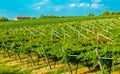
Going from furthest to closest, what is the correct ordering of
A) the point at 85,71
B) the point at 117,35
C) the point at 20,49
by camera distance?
the point at 20,49
the point at 117,35
the point at 85,71

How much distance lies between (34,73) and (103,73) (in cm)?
643

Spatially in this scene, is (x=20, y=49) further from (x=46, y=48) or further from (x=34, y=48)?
(x=46, y=48)

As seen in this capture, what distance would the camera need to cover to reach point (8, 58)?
26844 millimetres

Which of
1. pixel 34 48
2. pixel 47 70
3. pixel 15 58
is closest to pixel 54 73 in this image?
pixel 47 70

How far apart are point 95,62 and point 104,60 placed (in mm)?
551

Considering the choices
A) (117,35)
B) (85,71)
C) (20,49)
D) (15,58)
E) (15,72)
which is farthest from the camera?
(15,58)

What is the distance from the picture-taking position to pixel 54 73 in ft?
63.4

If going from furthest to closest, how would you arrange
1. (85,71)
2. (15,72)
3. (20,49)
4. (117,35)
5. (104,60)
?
(20,49) → (15,72) → (117,35) → (85,71) → (104,60)

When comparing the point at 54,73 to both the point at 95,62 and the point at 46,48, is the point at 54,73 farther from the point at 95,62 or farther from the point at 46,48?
the point at 95,62

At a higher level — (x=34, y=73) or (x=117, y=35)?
(x=117, y=35)

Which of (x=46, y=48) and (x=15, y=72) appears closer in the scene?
(x=46, y=48)

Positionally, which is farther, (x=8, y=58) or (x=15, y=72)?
(x=8, y=58)

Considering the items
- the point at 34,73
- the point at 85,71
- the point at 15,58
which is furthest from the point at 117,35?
the point at 15,58

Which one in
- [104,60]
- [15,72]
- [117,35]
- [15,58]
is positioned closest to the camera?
[104,60]
